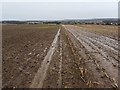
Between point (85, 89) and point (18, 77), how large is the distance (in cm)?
324

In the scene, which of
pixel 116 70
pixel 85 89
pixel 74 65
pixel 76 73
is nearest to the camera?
pixel 85 89

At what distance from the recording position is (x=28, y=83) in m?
9.65

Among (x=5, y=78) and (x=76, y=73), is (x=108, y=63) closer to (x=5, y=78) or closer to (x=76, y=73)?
(x=76, y=73)

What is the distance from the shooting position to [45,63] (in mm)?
13922

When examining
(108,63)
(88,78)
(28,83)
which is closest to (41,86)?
(28,83)

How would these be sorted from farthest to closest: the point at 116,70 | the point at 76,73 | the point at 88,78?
the point at 116,70 → the point at 76,73 → the point at 88,78

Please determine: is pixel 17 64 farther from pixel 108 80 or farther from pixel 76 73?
pixel 108 80

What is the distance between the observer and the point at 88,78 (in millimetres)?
10359

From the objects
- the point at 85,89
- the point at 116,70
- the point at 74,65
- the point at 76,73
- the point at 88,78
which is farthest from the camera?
the point at 74,65

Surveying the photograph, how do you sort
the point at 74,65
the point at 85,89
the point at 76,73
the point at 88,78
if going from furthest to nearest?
the point at 74,65 → the point at 76,73 → the point at 88,78 → the point at 85,89

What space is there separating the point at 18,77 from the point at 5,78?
0.52 meters

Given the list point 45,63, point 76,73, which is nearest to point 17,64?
point 45,63

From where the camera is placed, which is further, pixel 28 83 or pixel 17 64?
pixel 17 64

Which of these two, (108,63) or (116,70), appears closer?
(116,70)
